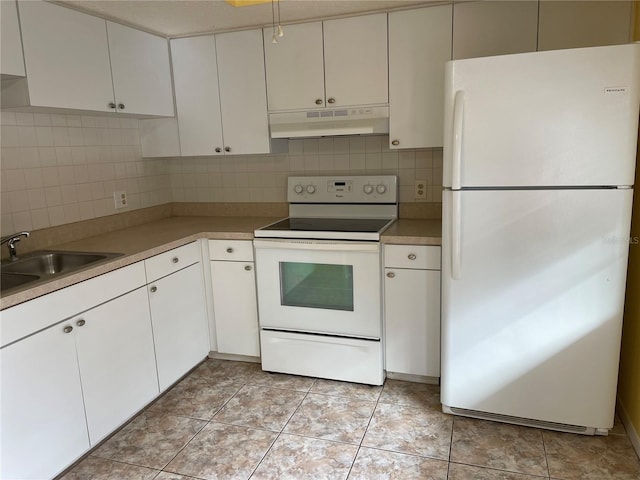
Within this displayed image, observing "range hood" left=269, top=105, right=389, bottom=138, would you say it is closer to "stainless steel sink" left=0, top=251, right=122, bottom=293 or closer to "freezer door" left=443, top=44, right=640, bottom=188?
"freezer door" left=443, top=44, right=640, bottom=188

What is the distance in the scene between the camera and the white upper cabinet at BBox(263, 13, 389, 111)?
2545 millimetres

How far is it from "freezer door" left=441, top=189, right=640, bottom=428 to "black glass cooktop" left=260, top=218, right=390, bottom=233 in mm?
602

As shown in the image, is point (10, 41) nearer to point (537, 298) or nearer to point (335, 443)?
point (335, 443)

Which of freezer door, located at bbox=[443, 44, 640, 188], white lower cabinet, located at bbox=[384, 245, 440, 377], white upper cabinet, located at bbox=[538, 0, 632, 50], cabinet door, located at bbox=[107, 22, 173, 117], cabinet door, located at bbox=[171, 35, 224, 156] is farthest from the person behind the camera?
cabinet door, located at bbox=[171, 35, 224, 156]

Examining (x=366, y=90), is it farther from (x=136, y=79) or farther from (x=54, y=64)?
(x=54, y=64)

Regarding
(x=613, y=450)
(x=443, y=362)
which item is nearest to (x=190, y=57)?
(x=443, y=362)

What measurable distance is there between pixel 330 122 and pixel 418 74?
55cm

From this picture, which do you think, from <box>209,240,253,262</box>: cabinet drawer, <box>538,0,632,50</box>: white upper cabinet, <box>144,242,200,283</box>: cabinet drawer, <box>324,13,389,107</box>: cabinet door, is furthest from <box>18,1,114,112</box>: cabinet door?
<box>538,0,632,50</box>: white upper cabinet

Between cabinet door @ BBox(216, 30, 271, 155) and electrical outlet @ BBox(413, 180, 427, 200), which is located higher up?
cabinet door @ BBox(216, 30, 271, 155)

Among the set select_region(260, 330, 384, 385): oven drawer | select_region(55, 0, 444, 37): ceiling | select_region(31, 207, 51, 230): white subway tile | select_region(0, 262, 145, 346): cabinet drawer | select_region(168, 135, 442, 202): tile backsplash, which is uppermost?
select_region(55, 0, 444, 37): ceiling

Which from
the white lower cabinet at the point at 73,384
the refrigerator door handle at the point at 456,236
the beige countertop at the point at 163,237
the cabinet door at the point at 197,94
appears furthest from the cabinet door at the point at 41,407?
the refrigerator door handle at the point at 456,236

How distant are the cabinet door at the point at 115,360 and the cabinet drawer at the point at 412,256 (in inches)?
49.9

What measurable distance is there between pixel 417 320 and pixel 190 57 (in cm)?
210

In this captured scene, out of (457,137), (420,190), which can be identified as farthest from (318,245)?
(457,137)
